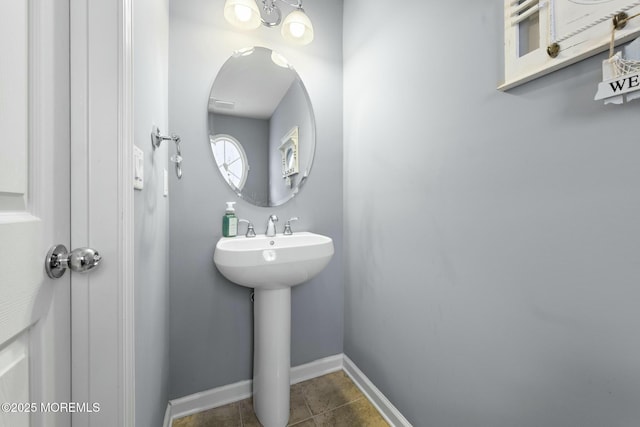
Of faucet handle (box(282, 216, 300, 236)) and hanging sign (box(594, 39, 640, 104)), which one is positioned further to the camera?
faucet handle (box(282, 216, 300, 236))

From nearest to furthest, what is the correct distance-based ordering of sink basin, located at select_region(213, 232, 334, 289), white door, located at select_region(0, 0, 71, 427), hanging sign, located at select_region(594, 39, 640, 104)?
white door, located at select_region(0, 0, 71, 427) < hanging sign, located at select_region(594, 39, 640, 104) < sink basin, located at select_region(213, 232, 334, 289)

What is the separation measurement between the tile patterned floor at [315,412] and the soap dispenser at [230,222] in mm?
908

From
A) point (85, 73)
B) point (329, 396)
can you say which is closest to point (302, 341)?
point (329, 396)

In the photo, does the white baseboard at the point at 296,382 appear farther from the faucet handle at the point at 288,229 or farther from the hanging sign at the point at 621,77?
the hanging sign at the point at 621,77

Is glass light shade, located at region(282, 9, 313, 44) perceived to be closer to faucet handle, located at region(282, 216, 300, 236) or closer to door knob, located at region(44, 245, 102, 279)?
faucet handle, located at region(282, 216, 300, 236)

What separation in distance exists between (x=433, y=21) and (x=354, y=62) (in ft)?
1.84

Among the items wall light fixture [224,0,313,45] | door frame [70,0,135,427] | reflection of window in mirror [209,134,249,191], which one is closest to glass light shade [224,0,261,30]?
wall light fixture [224,0,313,45]

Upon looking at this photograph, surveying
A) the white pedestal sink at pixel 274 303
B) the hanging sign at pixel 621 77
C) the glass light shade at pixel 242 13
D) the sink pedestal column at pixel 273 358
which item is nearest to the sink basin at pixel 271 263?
the white pedestal sink at pixel 274 303

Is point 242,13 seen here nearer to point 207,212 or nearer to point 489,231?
point 207,212

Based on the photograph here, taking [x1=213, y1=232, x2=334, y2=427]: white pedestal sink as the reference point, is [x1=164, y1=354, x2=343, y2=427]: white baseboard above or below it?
below

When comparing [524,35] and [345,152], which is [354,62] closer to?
[345,152]

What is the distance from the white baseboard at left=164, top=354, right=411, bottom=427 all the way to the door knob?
40.3 inches

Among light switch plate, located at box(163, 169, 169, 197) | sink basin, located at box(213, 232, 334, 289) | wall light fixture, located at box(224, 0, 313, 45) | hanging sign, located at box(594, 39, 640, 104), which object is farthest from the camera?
wall light fixture, located at box(224, 0, 313, 45)

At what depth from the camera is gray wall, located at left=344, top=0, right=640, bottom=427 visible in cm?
57
